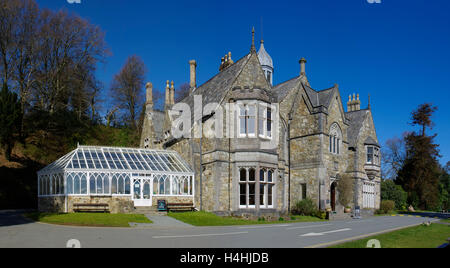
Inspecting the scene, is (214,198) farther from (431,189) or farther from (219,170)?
(431,189)

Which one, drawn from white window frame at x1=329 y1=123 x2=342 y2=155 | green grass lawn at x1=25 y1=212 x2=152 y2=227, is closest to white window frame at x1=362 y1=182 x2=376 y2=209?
white window frame at x1=329 y1=123 x2=342 y2=155

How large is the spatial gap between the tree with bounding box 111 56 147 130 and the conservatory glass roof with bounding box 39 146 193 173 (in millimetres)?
29706

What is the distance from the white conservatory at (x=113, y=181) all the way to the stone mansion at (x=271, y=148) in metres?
Answer: 1.52

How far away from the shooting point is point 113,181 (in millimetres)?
22906

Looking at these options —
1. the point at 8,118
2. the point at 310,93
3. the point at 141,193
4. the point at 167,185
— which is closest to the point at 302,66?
the point at 310,93

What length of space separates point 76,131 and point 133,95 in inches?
552

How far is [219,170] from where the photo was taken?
22969 millimetres

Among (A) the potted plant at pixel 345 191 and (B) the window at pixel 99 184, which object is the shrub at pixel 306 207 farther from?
(B) the window at pixel 99 184

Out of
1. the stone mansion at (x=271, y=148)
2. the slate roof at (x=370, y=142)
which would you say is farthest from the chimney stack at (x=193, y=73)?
the slate roof at (x=370, y=142)

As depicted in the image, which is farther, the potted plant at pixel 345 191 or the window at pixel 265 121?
the potted plant at pixel 345 191

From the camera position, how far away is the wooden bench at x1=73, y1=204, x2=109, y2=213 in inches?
835

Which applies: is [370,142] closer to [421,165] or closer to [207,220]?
[421,165]

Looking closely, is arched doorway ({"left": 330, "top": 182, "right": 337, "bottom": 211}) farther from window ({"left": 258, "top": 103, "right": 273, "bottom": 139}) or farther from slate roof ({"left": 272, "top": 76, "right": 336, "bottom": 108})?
window ({"left": 258, "top": 103, "right": 273, "bottom": 139})

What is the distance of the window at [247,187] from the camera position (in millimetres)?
22953
